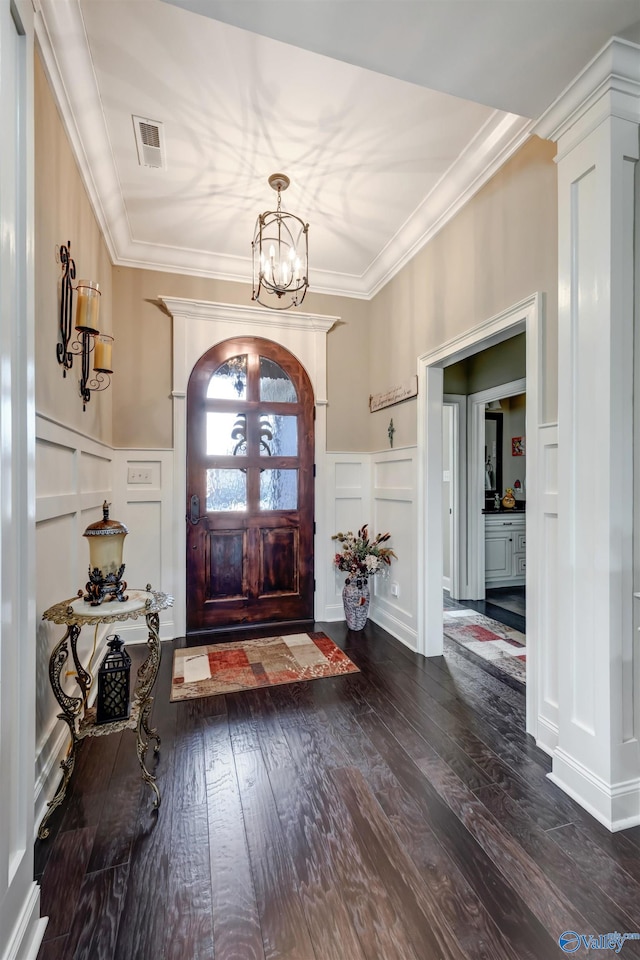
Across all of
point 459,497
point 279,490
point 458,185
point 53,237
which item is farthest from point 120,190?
point 459,497

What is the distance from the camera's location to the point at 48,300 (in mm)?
1748

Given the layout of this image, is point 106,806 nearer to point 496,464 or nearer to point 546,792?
point 546,792

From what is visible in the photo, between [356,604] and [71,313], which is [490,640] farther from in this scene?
[71,313]

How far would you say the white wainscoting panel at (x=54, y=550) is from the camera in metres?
1.64

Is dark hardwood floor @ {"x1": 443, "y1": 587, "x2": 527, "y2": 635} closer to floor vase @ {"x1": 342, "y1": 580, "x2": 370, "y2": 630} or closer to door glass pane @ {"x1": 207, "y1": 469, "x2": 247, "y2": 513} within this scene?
floor vase @ {"x1": 342, "y1": 580, "x2": 370, "y2": 630}

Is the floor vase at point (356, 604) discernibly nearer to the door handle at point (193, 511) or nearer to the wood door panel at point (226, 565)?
the wood door panel at point (226, 565)

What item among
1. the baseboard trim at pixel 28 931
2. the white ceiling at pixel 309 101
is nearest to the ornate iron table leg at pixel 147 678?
the baseboard trim at pixel 28 931

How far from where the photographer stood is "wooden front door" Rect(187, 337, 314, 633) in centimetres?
352

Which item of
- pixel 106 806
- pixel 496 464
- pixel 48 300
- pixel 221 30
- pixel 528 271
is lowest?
pixel 106 806

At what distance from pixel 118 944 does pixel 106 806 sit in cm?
57

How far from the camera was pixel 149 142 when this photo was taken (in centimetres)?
229

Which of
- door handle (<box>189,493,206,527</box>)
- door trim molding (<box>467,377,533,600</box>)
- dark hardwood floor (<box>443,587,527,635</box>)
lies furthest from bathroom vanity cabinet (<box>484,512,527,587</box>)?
door handle (<box>189,493,206,527</box>)

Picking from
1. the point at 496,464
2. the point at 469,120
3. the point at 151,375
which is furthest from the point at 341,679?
the point at 496,464

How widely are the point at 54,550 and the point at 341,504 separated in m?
2.41
